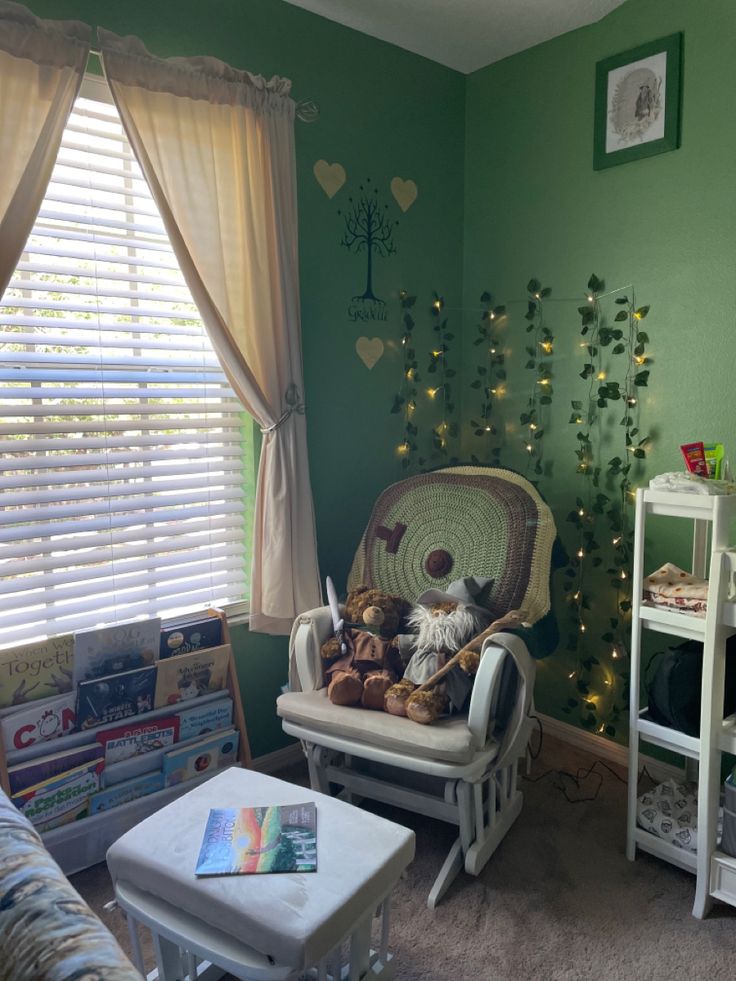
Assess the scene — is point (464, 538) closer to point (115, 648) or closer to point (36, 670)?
point (115, 648)

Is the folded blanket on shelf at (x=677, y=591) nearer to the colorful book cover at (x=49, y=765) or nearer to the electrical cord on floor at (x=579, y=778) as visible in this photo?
the electrical cord on floor at (x=579, y=778)

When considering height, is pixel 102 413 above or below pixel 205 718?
above

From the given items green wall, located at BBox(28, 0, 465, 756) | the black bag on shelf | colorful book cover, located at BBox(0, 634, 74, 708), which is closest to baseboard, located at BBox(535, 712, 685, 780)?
the black bag on shelf

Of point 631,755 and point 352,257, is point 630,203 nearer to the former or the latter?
point 352,257

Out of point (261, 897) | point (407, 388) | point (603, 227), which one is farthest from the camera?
point (407, 388)

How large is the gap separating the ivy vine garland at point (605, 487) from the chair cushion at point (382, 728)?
922 mm

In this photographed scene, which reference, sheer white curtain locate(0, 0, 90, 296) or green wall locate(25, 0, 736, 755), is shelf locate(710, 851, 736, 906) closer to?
green wall locate(25, 0, 736, 755)

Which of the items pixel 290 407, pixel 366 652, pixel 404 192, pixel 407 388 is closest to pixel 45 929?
pixel 366 652

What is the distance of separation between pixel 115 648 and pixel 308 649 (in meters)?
0.56

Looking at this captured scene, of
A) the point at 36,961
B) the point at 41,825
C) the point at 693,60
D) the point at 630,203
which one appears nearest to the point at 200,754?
the point at 41,825

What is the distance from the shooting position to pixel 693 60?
7.68ft

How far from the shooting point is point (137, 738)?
2.19 metres

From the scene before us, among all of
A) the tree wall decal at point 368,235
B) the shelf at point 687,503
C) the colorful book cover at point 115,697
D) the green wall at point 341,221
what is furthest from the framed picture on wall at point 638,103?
the colorful book cover at point 115,697

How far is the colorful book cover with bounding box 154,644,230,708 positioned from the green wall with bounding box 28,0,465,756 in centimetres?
20
